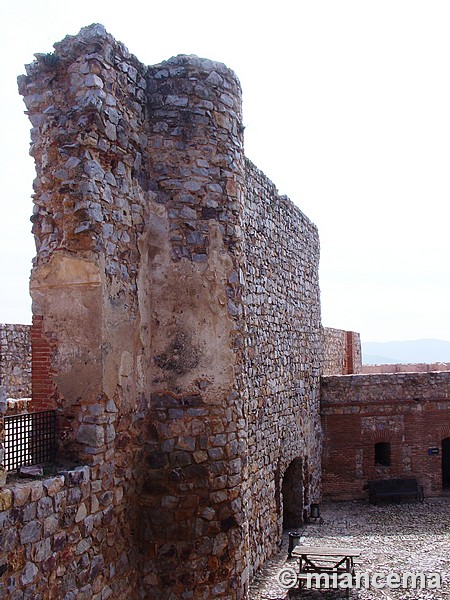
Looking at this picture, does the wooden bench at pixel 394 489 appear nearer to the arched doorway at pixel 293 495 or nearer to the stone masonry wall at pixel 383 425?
the stone masonry wall at pixel 383 425

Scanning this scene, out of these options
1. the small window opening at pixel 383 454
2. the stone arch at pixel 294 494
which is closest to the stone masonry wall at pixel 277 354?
the stone arch at pixel 294 494

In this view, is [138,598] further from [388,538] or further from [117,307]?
[388,538]

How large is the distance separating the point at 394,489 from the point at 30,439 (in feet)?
39.8

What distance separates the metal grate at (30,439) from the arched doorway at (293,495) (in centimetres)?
825

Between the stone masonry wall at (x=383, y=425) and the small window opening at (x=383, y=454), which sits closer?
the stone masonry wall at (x=383, y=425)

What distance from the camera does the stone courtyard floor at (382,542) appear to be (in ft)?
30.1

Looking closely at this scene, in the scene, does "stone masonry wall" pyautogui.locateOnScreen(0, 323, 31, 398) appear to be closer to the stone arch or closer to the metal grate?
the stone arch

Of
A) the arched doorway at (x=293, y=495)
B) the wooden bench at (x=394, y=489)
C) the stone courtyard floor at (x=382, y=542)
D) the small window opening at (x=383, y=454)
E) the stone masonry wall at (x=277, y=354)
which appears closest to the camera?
the stone courtyard floor at (x=382, y=542)

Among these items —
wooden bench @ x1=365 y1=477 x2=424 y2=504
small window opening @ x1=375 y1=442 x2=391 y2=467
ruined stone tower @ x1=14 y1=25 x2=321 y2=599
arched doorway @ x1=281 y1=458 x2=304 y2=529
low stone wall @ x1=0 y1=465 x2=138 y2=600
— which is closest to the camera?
low stone wall @ x1=0 y1=465 x2=138 y2=600

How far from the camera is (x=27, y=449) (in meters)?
5.02

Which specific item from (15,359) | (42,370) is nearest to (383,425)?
(15,359)

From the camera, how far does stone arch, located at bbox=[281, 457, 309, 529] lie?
1250 cm

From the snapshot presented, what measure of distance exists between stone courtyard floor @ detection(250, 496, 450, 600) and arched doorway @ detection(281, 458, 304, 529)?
0.31 meters

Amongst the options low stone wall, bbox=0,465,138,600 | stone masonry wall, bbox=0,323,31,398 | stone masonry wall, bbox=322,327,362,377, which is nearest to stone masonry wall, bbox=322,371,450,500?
stone masonry wall, bbox=322,327,362,377
